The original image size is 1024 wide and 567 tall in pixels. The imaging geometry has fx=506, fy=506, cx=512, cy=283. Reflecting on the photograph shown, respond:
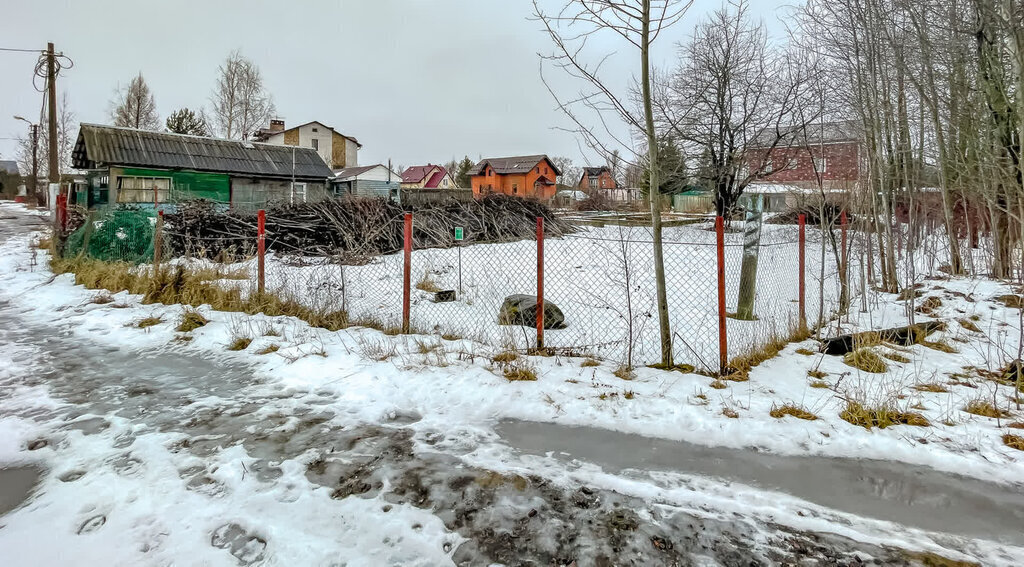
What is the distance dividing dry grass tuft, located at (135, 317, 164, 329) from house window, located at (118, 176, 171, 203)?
18665 mm

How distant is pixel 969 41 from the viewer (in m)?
7.09

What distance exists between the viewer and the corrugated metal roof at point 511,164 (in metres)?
59.7

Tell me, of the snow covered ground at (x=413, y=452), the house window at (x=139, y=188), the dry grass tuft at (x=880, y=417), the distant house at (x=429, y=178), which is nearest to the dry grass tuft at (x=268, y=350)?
the snow covered ground at (x=413, y=452)

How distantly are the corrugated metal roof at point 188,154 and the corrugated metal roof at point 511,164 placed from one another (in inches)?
1327

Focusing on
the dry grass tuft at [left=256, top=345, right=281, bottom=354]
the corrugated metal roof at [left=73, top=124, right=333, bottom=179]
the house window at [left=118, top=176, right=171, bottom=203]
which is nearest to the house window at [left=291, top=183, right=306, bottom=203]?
the corrugated metal roof at [left=73, top=124, right=333, bottom=179]

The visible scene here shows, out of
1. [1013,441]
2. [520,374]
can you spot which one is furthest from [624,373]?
[1013,441]

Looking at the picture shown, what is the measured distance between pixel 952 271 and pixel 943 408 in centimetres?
801

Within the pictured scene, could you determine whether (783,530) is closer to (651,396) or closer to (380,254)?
(651,396)

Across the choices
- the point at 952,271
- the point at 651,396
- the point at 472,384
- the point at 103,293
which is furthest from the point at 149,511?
the point at 952,271

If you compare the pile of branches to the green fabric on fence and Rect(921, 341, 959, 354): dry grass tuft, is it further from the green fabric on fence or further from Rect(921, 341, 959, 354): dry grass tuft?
Rect(921, 341, 959, 354): dry grass tuft

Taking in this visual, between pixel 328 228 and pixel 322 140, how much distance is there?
42443 mm

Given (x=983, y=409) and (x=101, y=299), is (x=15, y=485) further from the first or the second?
(x=983, y=409)

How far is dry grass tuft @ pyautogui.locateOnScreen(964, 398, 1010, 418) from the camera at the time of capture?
3.68 metres

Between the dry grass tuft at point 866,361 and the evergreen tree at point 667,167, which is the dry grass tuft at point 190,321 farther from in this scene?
the dry grass tuft at point 866,361
